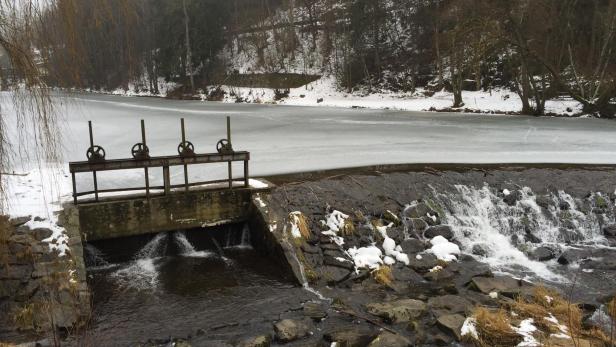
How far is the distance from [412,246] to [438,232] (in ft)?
2.75

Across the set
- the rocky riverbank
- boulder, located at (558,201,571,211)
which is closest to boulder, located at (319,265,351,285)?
the rocky riverbank

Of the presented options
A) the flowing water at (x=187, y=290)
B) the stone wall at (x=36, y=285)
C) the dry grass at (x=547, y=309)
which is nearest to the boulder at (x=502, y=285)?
the dry grass at (x=547, y=309)

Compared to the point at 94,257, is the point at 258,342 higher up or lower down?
lower down

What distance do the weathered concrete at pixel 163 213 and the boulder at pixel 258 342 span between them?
3754mm

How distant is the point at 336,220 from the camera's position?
954 centimetres

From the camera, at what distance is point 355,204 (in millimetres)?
10172

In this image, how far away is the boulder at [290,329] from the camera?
6.43 meters

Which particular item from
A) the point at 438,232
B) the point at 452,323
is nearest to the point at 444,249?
the point at 438,232

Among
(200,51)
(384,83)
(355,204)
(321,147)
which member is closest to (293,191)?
(355,204)

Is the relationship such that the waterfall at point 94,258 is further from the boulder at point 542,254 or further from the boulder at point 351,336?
the boulder at point 542,254

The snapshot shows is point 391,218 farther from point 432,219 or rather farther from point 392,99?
point 392,99

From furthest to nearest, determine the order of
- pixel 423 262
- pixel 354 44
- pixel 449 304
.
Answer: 1. pixel 354 44
2. pixel 423 262
3. pixel 449 304

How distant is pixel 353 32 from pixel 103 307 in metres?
37.4

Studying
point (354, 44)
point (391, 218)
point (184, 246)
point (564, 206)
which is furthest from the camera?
point (354, 44)
